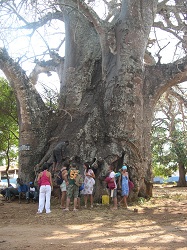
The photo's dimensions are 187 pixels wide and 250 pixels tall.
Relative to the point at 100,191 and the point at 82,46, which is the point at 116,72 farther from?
the point at 100,191

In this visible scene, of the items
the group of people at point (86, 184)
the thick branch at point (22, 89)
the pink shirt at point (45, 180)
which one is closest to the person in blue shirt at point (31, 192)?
the group of people at point (86, 184)

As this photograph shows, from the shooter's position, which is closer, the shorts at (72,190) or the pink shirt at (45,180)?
the pink shirt at (45,180)

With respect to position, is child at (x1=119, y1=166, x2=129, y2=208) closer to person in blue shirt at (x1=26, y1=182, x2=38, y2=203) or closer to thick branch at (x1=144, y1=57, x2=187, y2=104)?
person in blue shirt at (x1=26, y1=182, x2=38, y2=203)

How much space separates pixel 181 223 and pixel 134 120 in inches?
151

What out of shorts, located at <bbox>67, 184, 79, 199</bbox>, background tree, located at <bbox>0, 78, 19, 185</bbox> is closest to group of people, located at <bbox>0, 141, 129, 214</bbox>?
shorts, located at <bbox>67, 184, 79, 199</bbox>

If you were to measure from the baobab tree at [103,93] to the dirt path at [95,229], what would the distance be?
1.73 meters

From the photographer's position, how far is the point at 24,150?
10.7 metres

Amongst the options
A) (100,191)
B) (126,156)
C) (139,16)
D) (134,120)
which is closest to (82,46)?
(139,16)

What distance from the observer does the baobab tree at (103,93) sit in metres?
9.49

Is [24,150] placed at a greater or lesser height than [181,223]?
greater

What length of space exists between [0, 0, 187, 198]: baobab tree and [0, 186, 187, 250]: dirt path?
1.73m

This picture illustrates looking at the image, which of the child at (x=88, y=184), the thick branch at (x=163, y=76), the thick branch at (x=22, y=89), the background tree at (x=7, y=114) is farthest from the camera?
the background tree at (x=7, y=114)

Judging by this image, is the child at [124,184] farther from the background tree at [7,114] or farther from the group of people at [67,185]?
the background tree at [7,114]

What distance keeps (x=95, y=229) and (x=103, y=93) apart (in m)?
5.45
